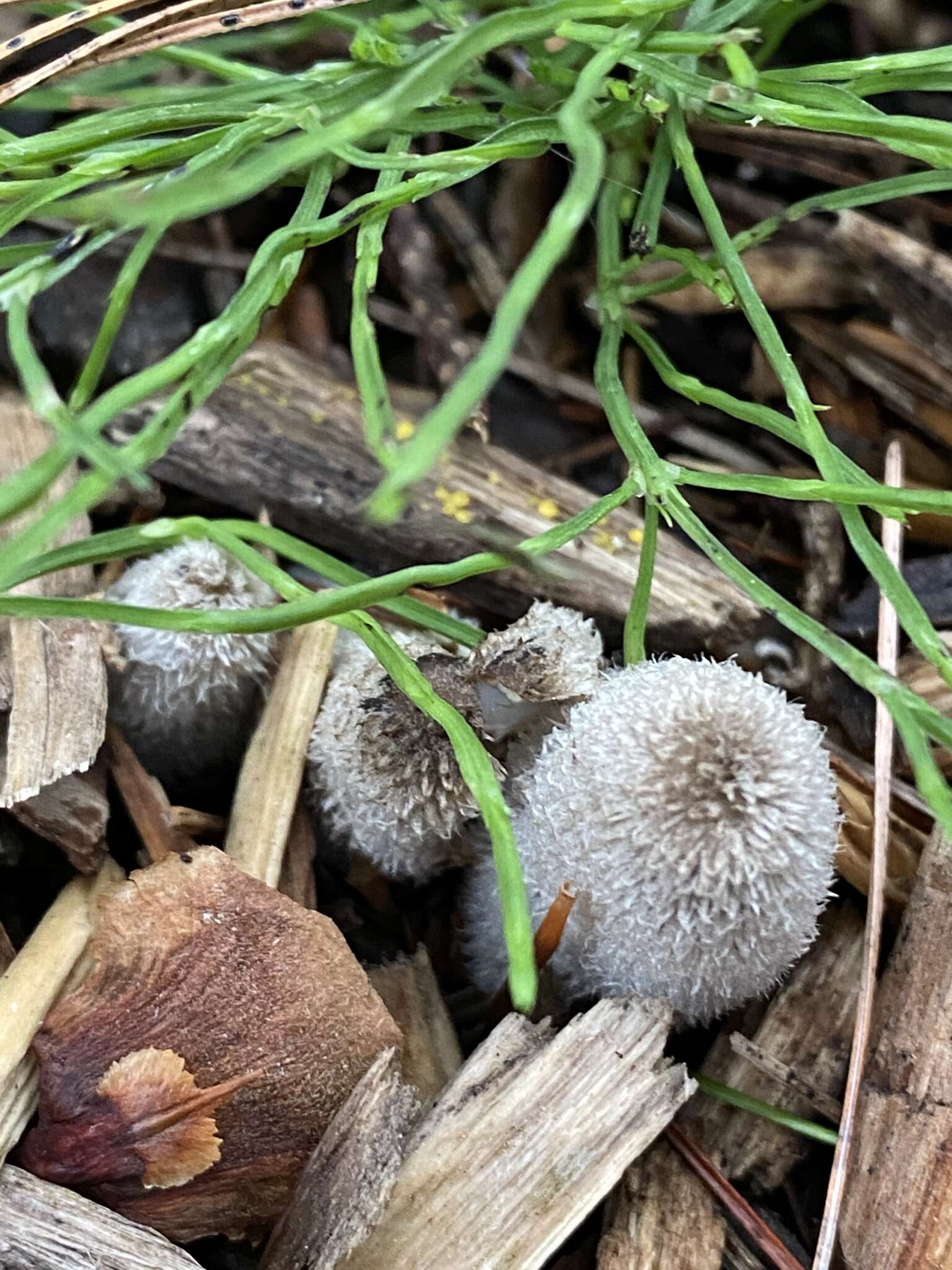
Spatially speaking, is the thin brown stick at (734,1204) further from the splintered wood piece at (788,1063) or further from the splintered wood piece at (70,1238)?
the splintered wood piece at (70,1238)

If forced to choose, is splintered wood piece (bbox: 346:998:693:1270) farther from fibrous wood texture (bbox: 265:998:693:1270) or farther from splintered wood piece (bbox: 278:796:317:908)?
splintered wood piece (bbox: 278:796:317:908)

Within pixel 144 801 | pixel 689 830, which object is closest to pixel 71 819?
→ pixel 144 801

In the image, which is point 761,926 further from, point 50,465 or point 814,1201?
point 50,465

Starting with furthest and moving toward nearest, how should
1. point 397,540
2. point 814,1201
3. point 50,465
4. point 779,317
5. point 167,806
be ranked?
point 779,317, point 397,540, point 167,806, point 814,1201, point 50,465

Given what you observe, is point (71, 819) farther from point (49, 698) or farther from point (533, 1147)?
point (533, 1147)

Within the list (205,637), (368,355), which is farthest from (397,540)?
(368,355)

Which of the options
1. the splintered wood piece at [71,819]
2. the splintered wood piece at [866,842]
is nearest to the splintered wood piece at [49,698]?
the splintered wood piece at [71,819]

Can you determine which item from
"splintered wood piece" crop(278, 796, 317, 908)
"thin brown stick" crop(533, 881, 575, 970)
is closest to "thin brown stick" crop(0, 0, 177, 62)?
"splintered wood piece" crop(278, 796, 317, 908)
